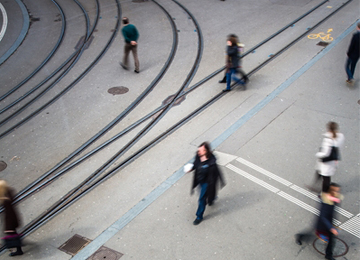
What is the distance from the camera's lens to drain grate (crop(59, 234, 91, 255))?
7.20m

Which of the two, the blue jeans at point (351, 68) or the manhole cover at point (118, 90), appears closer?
the blue jeans at point (351, 68)

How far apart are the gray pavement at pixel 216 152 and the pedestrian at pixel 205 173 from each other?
559 mm

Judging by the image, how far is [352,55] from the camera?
37.1ft

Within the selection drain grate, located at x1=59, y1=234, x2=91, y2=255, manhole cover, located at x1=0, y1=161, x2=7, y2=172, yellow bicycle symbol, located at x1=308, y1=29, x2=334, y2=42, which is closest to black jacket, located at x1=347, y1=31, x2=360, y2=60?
yellow bicycle symbol, located at x1=308, y1=29, x2=334, y2=42

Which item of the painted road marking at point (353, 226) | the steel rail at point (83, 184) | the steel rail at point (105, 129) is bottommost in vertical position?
the painted road marking at point (353, 226)

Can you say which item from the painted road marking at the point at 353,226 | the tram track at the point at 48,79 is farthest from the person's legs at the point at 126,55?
the painted road marking at the point at 353,226

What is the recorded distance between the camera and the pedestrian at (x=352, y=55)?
11039mm

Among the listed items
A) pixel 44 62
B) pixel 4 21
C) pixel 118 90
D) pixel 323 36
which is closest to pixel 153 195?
pixel 118 90

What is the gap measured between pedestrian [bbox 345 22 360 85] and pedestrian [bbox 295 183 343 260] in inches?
249

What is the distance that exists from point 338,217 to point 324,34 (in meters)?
9.65

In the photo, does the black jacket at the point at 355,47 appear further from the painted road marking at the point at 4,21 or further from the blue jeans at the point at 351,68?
the painted road marking at the point at 4,21

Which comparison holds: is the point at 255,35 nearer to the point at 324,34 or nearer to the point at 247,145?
the point at 324,34

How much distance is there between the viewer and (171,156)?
935 centimetres

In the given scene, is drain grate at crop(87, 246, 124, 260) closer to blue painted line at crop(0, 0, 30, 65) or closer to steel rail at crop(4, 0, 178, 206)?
steel rail at crop(4, 0, 178, 206)
